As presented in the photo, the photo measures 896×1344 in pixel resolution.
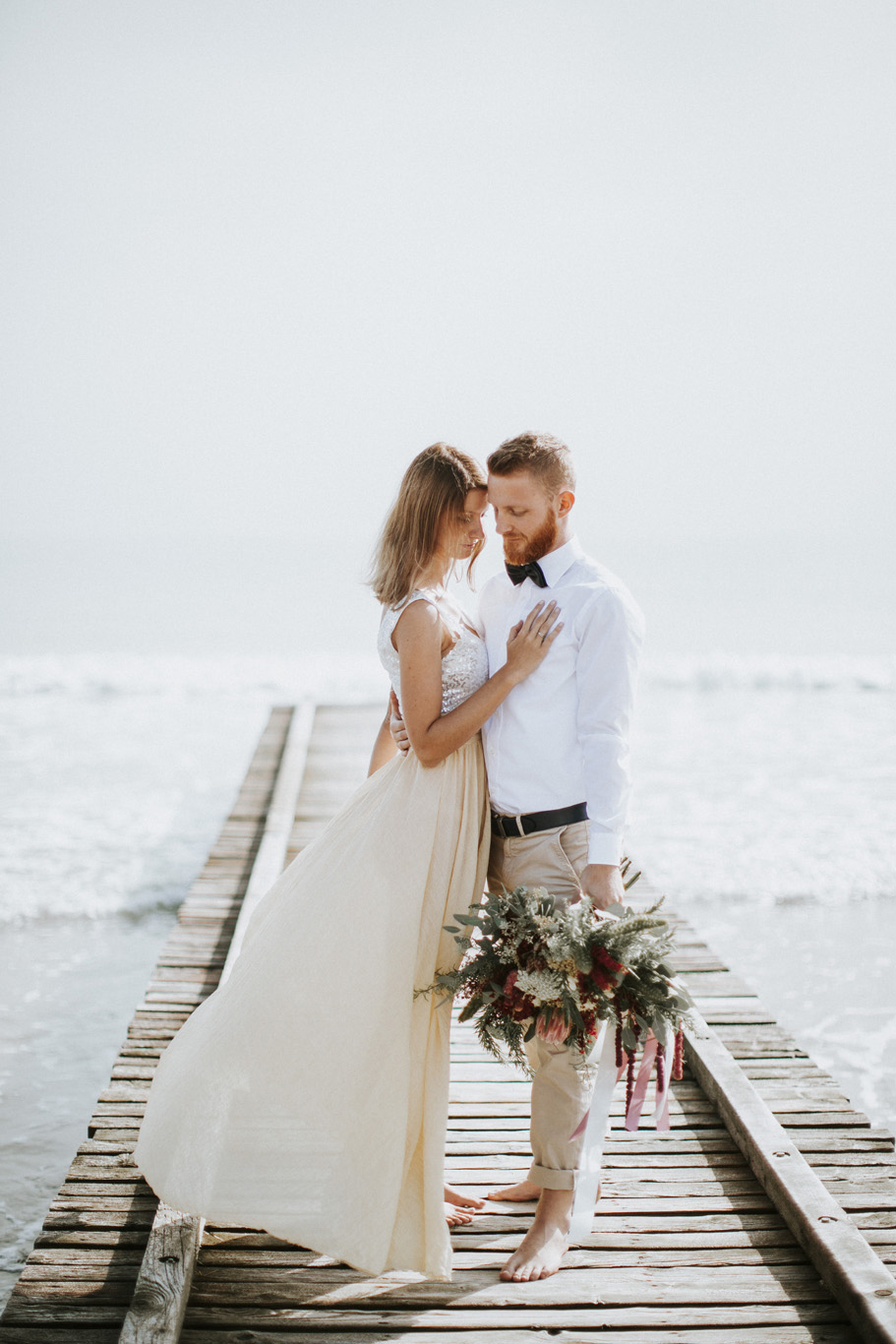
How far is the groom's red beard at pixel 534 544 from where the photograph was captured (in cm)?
269

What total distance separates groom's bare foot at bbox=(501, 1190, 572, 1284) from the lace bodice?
1.25 metres

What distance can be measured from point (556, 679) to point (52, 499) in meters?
57.1

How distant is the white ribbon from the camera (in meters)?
2.52

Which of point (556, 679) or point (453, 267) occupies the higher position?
point (453, 267)

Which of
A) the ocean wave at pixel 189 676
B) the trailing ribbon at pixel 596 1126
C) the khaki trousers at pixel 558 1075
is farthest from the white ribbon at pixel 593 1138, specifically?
the ocean wave at pixel 189 676

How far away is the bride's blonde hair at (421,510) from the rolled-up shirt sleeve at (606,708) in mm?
432

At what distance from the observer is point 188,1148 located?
249 cm

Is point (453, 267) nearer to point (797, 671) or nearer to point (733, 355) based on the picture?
point (733, 355)

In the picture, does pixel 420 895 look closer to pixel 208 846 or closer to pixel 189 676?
pixel 208 846

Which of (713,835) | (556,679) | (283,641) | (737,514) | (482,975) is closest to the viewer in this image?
(482,975)

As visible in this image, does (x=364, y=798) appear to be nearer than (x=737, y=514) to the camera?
Yes

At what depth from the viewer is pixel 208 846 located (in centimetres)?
822

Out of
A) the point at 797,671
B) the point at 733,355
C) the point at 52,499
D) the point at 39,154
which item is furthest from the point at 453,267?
the point at 797,671

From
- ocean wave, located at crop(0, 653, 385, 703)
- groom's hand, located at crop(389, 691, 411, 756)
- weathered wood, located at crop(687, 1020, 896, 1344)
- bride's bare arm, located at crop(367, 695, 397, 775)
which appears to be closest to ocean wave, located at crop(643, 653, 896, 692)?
ocean wave, located at crop(0, 653, 385, 703)
